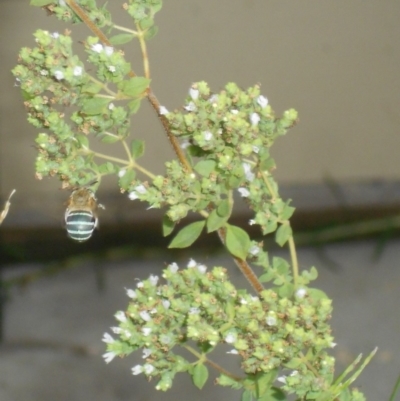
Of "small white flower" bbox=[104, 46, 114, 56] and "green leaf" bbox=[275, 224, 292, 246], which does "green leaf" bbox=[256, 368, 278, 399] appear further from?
"small white flower" bbox=[104, 46, 114, 56]

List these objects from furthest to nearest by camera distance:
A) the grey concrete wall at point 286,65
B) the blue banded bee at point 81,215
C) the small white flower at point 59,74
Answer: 1. the grey concrete wall at point 286,65
2. the blue banded bee at point 81,215
3. the small white flower at point 59,74

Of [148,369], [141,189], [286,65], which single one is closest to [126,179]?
[141,189]

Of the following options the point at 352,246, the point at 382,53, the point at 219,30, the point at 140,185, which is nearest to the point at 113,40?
the point at 140,185

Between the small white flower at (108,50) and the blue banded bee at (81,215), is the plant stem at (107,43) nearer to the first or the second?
the small white flower at (108,50)

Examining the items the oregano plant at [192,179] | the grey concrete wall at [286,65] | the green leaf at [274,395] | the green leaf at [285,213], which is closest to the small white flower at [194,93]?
the oregano plant at [192,179]

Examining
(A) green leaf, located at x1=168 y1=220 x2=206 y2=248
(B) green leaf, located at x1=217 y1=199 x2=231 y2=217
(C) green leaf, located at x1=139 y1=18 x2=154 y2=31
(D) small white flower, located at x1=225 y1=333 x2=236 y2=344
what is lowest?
(D) small white flower, located at x1=225 y1=333 x2=236 y2=344

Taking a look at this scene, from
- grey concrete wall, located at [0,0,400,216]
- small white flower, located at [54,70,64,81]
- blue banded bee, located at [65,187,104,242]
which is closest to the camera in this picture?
small white flower, located at [54,70,64,81]

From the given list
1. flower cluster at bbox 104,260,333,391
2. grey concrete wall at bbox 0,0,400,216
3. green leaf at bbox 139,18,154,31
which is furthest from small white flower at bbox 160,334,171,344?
grey concrete wall at bbox 0,0,400,216
